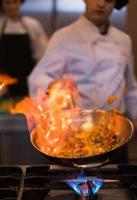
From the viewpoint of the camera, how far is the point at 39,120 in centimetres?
115

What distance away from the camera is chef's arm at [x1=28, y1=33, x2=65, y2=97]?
1.52 meters

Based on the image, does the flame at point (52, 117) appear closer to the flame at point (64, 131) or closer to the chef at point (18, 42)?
the flame at point (64, 131)

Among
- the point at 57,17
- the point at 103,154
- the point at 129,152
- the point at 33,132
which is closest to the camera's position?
the point at 103,154

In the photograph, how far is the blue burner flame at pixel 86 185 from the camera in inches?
38.4

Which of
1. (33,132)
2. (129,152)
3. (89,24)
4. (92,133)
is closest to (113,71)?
(89,24)

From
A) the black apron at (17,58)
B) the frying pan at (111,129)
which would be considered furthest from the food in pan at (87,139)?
the black apron at (17,58)

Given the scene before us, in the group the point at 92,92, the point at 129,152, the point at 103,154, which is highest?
the point at 103,154

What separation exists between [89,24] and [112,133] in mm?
542

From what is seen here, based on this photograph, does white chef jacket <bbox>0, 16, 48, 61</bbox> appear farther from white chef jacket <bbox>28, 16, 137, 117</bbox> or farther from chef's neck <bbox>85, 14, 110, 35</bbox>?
chef's neck <bbox>85, 14, 110, 35</bbox>

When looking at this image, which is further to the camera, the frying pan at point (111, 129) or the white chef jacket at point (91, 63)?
the white chef jacket at point (91, 63)

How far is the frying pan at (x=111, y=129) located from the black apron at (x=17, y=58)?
1.62 feet

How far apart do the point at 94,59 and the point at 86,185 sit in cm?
66

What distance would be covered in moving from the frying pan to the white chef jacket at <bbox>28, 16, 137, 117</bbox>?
0.39 m

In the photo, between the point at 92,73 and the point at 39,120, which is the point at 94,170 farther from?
the point at 92,73
